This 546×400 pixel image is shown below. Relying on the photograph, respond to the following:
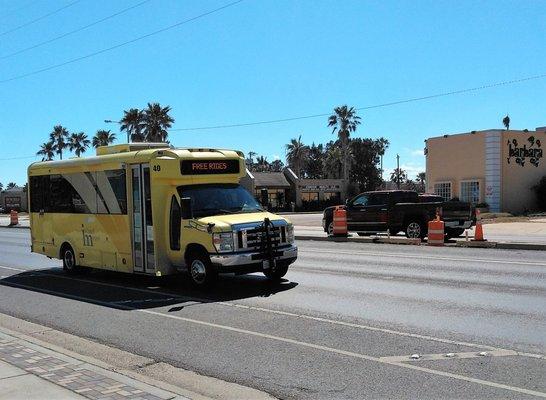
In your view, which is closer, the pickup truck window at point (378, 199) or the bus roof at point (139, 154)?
the bus roof at point (139, 154)

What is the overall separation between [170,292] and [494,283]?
6323 mm

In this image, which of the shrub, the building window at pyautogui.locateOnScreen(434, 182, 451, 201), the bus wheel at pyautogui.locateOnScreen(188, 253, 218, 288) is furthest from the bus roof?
the shrub

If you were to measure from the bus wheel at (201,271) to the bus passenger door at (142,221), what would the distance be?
90cm

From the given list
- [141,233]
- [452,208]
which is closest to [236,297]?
[141,233]

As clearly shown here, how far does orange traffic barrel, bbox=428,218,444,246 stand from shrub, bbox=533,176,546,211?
80.1 ft

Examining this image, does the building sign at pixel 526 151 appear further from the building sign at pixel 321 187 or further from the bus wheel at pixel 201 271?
the building sign at pixel 321 187

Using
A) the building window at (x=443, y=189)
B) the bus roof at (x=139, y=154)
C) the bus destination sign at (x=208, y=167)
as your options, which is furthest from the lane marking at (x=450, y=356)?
the building window at (x=443, y=189)

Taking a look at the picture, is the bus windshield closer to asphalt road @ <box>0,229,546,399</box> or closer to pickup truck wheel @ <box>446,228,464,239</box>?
asphalt road @ <box>0,229,546,399</box>

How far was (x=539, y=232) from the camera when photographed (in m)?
24.6

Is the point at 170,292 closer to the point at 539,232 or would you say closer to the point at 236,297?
the point at 236,297

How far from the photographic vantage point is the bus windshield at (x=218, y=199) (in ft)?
37.0

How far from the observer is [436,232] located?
19.5 m

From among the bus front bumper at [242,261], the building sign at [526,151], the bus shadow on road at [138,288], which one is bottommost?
the bus shadow on road at [138,288]

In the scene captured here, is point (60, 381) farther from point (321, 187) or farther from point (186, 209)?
point (321, 187)
